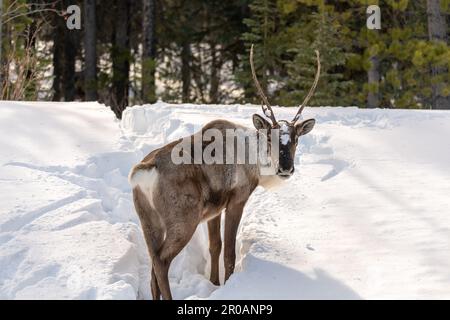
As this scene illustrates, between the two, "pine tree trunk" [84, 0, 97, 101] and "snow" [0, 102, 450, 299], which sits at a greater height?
"pine tree trunk" [84, 0, 97, 101]

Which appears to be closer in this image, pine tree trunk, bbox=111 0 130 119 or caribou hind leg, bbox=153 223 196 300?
caribou hind leg, bbox=153 223 196 300

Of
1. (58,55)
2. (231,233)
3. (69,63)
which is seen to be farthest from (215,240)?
(58,55)

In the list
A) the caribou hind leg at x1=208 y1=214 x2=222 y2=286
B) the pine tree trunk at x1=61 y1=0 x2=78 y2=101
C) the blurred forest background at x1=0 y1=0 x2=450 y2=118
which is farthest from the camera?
the pine tree trunk at x1=61 y1=0 x2=78 y2=101

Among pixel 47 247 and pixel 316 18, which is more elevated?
pixel 316 18

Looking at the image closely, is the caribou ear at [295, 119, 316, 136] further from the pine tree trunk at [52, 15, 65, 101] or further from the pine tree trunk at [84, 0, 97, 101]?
the pine tree trunk at [52, 15, 65, 101]

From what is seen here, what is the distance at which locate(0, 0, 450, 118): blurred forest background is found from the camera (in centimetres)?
1465

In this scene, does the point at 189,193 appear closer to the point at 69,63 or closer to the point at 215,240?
the point at 215,240

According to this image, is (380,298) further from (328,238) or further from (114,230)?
(114,230)

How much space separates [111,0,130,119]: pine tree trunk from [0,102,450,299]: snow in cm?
993

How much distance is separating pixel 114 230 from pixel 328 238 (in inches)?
70.9

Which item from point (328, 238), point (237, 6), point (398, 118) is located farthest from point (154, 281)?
point (237, 6)

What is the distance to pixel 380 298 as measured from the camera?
15.3ft

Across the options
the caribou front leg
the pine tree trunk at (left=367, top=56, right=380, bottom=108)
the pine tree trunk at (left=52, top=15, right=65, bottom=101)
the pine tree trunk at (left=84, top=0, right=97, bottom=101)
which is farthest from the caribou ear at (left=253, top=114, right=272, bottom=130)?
the pine tree trunk at (left=52, top=15, right=65, bottom=101)

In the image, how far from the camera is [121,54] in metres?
18.8
